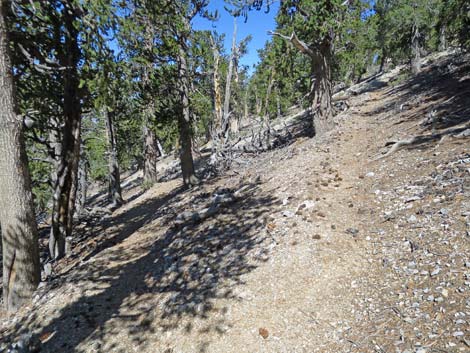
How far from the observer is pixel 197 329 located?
3.88 metres

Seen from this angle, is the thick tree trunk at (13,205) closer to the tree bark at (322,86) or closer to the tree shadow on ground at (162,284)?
the tree shadow on ground at (162,284)

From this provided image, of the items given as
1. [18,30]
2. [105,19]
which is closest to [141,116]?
[18,30]

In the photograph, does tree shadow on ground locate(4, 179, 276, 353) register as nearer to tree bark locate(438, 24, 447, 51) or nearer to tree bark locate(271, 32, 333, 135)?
tree bark locate(271, 32, 333, 135)

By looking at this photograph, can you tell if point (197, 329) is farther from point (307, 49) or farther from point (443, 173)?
point (307, 49)

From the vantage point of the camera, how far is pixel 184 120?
443 inches

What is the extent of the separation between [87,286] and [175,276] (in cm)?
193

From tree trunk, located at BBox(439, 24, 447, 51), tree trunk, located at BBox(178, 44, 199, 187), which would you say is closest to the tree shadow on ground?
tree trunk, located at BBox(178, 44, 199, 187)

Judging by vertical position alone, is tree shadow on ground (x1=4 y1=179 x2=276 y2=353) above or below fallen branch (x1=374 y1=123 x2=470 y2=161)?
below

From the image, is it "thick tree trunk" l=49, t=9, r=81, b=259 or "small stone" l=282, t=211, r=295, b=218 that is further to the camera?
"thick tree trunk" l=49, t=9, r=81, b=259

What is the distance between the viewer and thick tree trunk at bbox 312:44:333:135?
11.1m

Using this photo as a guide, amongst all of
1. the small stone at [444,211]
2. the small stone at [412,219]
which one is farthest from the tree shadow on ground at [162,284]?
the small stone at [444,211]

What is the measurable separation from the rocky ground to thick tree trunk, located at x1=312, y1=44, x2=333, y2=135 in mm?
3610

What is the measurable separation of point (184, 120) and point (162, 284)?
24.2 ft

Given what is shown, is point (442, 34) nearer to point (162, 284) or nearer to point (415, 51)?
point (415, 51)
